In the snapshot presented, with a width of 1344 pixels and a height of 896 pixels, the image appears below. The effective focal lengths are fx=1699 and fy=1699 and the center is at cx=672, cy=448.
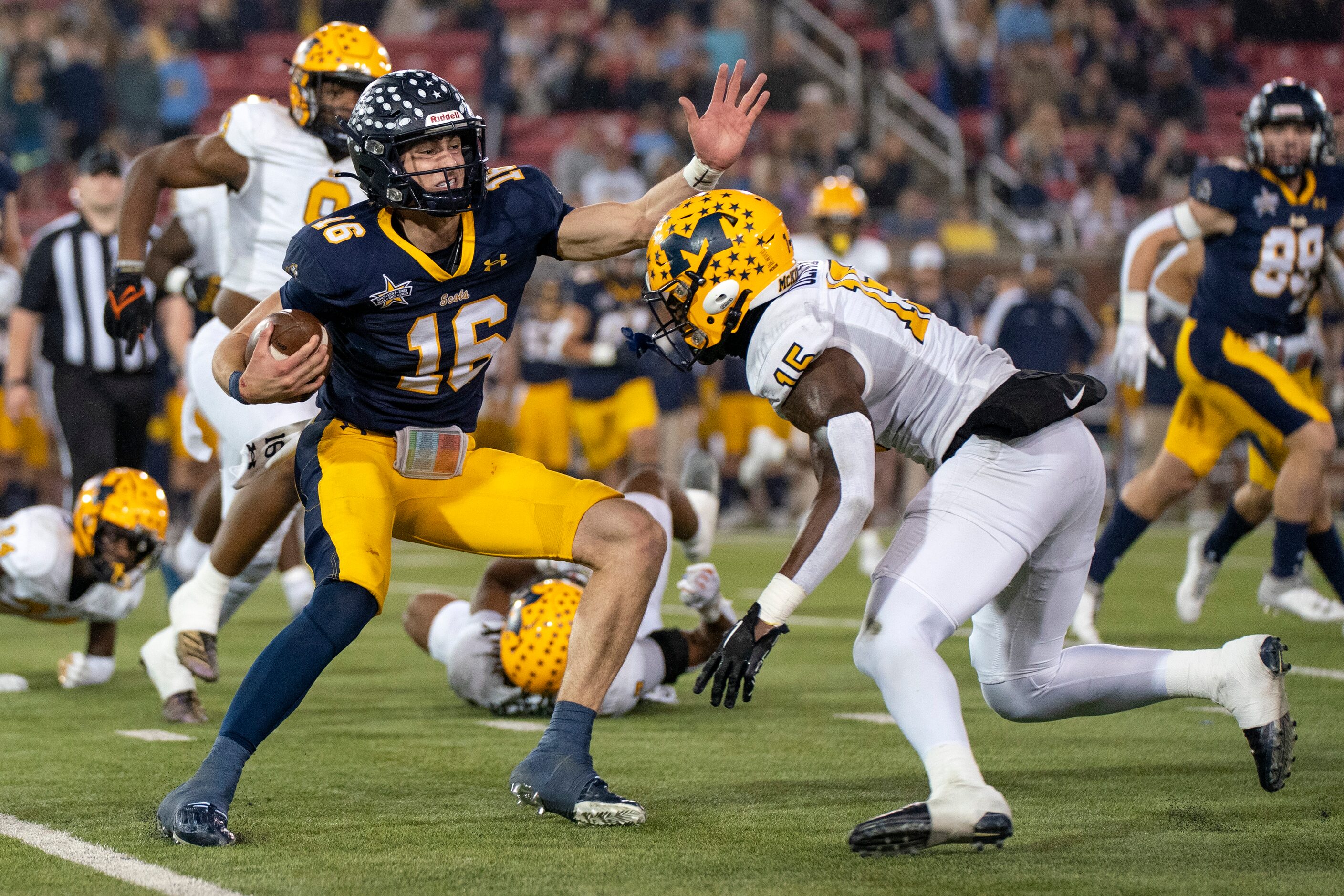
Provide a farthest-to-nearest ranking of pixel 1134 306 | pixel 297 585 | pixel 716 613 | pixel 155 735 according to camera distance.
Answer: pixel 297 585 < pixel 1134 306 < pixel 716 613 < pixel 155 735

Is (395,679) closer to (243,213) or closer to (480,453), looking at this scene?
(243,213)

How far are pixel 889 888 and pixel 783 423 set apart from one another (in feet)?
30.4

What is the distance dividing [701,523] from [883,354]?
2.25m

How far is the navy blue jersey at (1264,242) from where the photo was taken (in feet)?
19.9

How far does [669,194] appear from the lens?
3.89 meters

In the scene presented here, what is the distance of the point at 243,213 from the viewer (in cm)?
501

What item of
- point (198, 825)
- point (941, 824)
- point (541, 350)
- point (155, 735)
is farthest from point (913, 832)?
point (541, 350)

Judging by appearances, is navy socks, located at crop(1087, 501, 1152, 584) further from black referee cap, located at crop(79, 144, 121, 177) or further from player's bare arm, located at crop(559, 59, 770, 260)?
black referee cap, located at crop(79, 144, 121, 177)

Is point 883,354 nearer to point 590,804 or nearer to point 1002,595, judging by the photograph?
point 1002,595

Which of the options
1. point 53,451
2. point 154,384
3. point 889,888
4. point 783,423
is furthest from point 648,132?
point 889,888

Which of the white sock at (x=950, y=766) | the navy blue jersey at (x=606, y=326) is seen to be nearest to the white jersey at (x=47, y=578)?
the white sock at (x=950, y=766)

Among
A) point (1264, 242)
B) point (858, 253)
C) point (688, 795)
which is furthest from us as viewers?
point (858, 253)

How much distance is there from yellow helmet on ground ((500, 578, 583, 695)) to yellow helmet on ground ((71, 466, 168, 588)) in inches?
55.7

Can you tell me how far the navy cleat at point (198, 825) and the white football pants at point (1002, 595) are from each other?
4.02 ft
